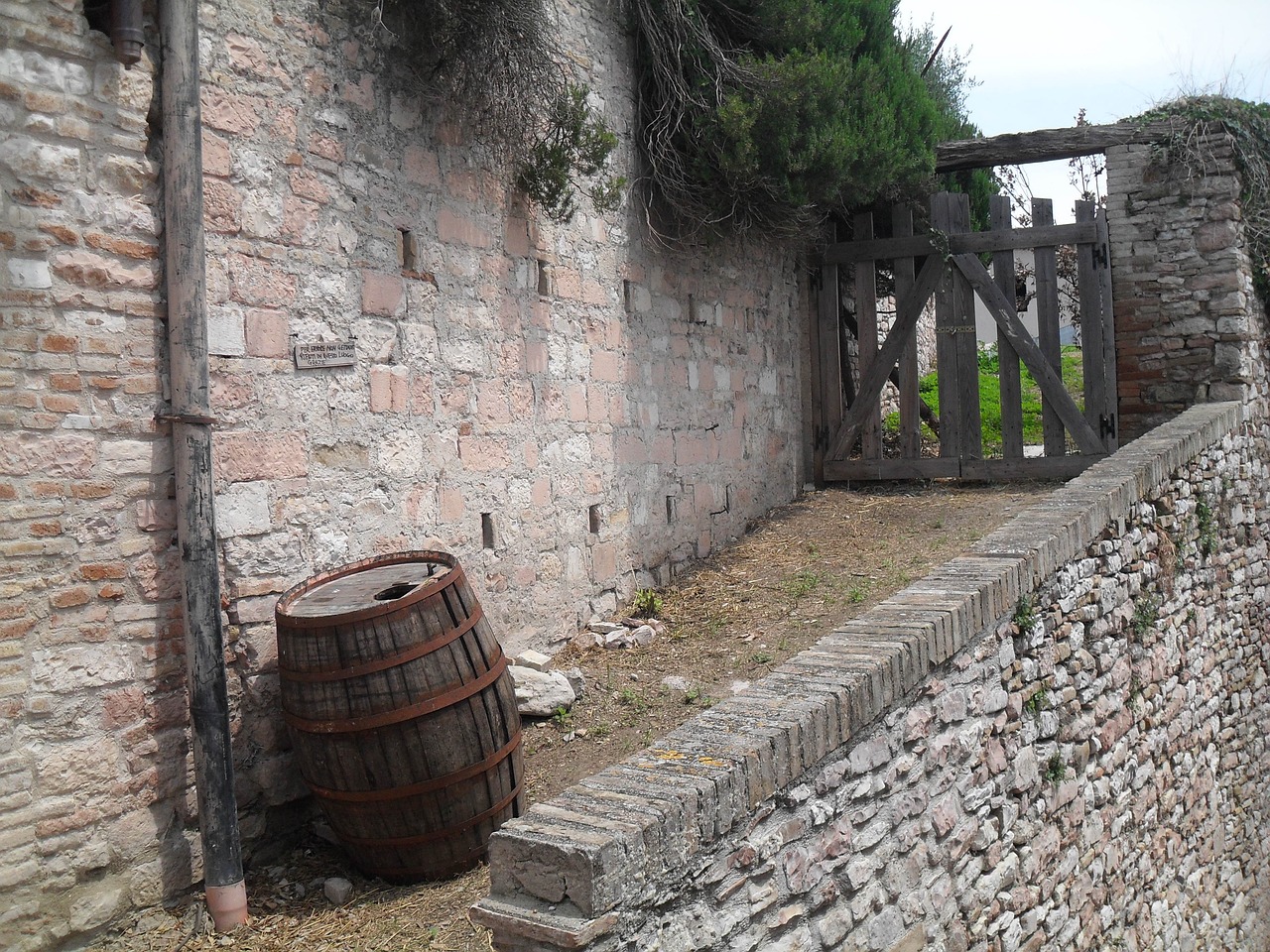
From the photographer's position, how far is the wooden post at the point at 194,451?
356 cm

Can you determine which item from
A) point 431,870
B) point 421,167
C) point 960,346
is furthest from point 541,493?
point 960,346

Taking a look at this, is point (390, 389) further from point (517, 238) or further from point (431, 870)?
point (431, 870)

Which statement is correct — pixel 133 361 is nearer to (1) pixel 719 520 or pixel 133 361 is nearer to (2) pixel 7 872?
(2) pixel 7 872

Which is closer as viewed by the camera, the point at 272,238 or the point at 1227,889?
the point at 272,238

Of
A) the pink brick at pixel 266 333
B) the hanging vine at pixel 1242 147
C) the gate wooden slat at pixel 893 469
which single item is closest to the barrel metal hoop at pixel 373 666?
the pink brick at pixel 266 333

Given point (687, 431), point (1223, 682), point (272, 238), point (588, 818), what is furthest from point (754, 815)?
point (1223, 682)

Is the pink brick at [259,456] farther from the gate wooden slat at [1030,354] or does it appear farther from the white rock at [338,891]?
the gate wooden slat at [1030,354]

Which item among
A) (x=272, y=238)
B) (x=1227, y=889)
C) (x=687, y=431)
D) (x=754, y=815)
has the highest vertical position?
(x=272, y=238)

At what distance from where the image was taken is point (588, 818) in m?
2.30

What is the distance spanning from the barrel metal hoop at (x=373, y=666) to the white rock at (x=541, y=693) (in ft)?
4.03

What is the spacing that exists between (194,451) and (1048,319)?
6.54 m

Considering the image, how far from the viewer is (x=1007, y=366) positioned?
8.27 metres

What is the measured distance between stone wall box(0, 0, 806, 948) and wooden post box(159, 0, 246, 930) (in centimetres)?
6

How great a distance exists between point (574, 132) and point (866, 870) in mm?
3863
